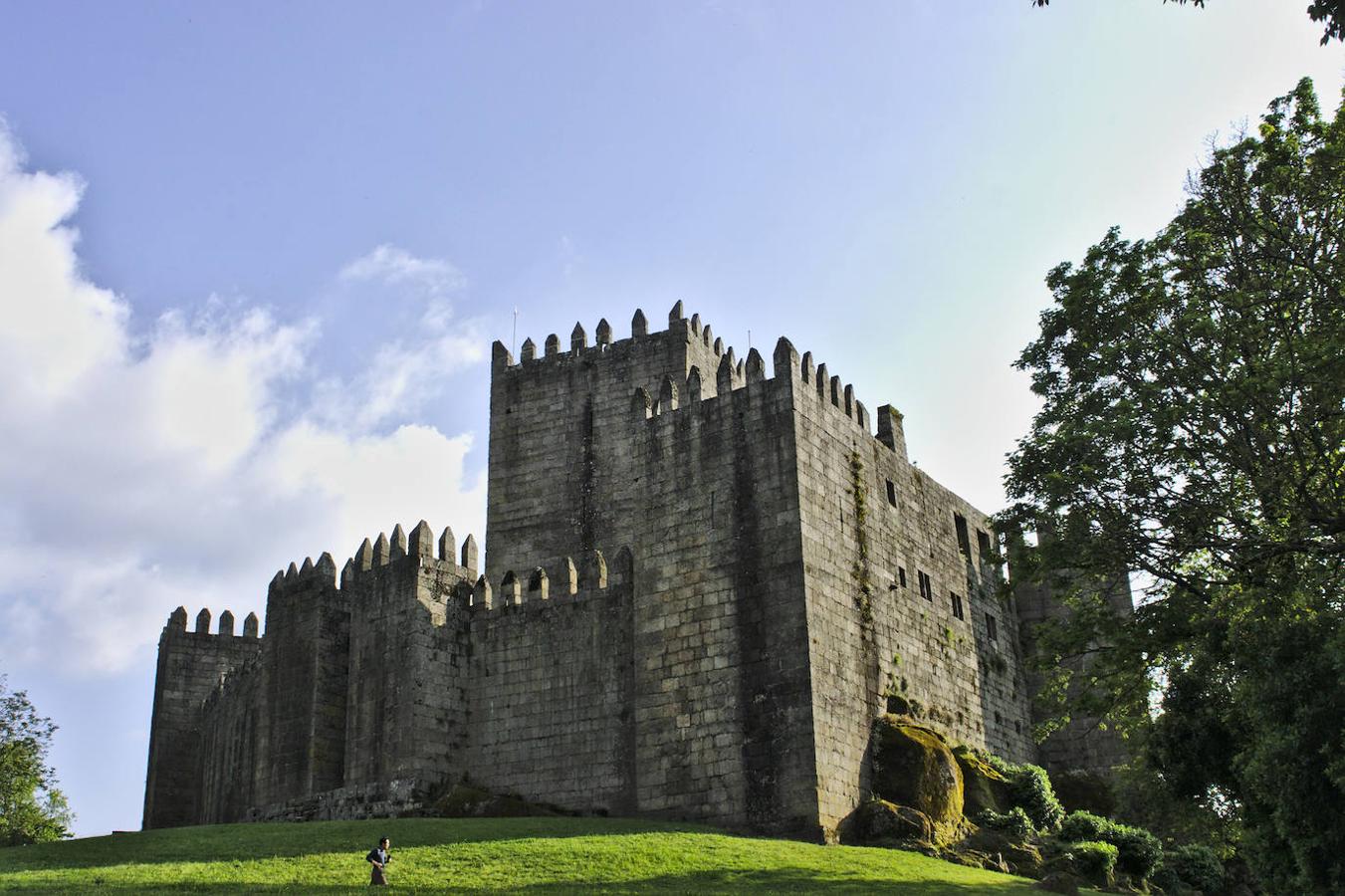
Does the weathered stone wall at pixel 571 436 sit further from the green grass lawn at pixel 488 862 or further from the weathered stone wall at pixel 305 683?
the green grass lawn at pixel 488 862

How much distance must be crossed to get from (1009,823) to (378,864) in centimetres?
1539

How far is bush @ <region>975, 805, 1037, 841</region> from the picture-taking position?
32053 mm

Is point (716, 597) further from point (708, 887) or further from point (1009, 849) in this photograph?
point (708, 887)

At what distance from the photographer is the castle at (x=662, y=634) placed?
102 ft

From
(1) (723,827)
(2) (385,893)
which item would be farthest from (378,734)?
(2) (385,893)

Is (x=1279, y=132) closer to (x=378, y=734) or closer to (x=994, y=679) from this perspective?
(x=994, y=679)

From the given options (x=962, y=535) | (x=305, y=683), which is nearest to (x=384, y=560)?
(x=305, y=683)

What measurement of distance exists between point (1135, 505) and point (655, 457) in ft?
39.8

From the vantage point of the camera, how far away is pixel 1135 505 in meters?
27.7

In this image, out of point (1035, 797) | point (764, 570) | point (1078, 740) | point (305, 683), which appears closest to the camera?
point (764, 570)

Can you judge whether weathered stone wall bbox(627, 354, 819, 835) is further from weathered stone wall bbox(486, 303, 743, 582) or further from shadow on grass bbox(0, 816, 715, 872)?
weathered stone wall bbox(486, 303, 743, 582)

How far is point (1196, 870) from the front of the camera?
3325cm

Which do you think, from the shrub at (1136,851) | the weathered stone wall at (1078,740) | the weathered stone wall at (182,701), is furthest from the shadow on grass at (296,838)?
the weathered stone wall at (182,701)

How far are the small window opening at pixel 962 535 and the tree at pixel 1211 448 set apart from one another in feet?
37.3
